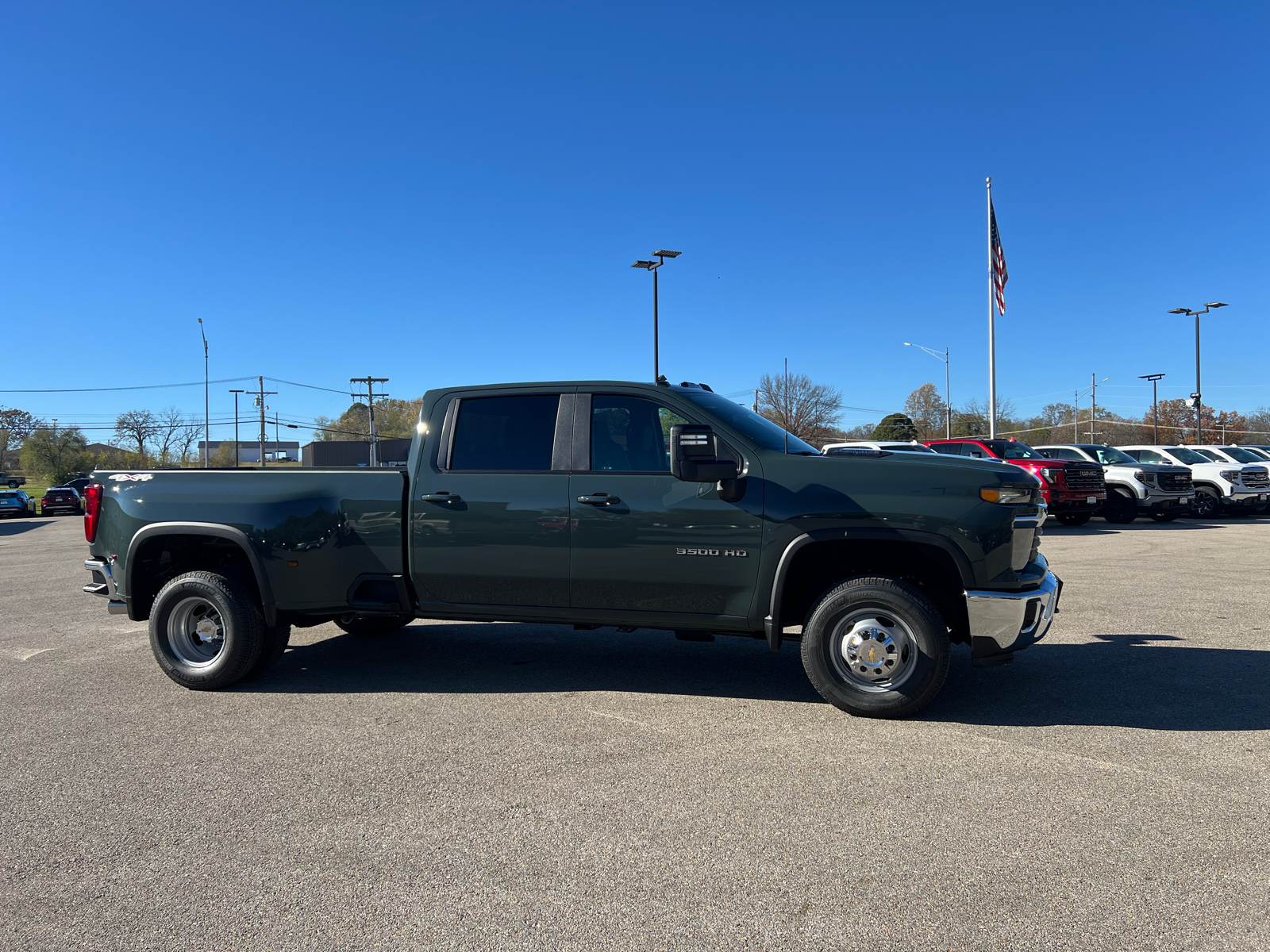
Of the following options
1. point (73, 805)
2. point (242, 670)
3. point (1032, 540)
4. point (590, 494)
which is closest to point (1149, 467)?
point (1032, 540)

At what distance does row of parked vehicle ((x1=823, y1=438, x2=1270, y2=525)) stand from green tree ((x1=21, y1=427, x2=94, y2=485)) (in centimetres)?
7245

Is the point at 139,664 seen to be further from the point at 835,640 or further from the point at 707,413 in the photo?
the point at 835,640

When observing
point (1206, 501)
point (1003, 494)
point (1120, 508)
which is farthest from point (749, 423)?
point (1206, 501)

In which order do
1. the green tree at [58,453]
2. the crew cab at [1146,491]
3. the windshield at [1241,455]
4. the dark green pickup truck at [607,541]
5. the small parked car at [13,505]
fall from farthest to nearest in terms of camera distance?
1. the green tree at [58,453]
2. the small parked car at [13,505]
3. the windshield at [1241,455]
4. the crew cab at [1146,491]
5. the dark green pickup truck at [607,541]

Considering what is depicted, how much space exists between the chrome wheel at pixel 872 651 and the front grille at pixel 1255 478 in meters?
22.3

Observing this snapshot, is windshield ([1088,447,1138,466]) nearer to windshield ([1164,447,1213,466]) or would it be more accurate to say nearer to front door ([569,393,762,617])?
windshield ([1164,447,1213,466])

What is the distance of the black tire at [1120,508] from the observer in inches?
795

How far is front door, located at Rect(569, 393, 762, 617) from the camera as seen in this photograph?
4953 mm

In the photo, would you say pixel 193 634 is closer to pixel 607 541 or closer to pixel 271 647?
pixel 271 647

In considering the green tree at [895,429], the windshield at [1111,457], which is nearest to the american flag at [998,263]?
the windshield at [1111,457]

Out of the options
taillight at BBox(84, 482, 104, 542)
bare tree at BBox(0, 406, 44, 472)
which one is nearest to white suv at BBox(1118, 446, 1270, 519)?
taillight at BBox(84, 482, 104, 542)

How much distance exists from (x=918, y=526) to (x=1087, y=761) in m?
1.40

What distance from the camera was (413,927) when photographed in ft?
9.09

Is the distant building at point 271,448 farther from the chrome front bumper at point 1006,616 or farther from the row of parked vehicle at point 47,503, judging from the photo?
the chrome front bumper at point 1006,616
